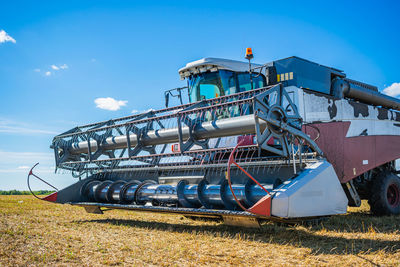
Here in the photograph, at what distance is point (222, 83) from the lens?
19.9 ft

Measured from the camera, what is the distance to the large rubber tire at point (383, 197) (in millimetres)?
5789

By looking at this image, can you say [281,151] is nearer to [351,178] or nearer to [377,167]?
[351,178]

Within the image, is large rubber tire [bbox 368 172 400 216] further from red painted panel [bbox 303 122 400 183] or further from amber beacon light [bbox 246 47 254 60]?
amber beacon light [bbox 246 47 254 60]

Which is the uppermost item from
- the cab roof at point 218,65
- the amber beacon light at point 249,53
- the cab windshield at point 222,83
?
the cab roof at point 218,65

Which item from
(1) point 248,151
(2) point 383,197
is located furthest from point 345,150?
(1) point 248,151

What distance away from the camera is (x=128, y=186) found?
5496mm

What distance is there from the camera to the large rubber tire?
5.79 meters

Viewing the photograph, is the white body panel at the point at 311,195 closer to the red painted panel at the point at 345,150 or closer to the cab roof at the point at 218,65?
the red painted panel at the point at 345,150

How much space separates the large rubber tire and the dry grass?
0.61 meters

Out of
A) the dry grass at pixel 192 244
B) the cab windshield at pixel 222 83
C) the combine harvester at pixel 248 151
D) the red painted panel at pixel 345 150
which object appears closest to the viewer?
the dry grass at pixel 192 244

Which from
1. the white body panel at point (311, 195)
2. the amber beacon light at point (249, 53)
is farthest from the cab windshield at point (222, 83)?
the white body panel at point (311, 195)

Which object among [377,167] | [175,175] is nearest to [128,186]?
[175,175]

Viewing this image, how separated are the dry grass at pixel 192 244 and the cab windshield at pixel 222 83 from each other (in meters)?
2.27

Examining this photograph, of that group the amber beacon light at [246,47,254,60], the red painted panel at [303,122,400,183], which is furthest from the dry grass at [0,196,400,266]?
the amber beacon light at [246,47,254,60]
